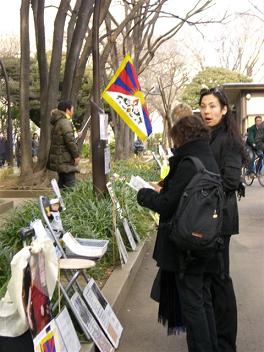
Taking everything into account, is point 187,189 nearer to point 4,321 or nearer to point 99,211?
point 4,321

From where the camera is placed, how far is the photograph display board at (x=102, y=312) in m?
4.04

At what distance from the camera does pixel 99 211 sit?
6859mm

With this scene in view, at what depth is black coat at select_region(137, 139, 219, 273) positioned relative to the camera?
3.32 metres

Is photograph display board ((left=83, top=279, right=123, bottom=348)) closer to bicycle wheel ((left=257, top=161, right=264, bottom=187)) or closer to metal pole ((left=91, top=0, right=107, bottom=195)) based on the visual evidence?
metal pole ((left=91, top=0, right=107, bottom=195))

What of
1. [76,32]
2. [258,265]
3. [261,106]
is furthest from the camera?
[261,106]

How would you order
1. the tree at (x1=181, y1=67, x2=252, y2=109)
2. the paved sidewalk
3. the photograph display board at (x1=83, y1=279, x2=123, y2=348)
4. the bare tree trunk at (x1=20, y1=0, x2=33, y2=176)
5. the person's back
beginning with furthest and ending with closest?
the tree at (x1=181, y1=67, x2=252, y2=109)
the person's back
the bare tree trunk at (x1=20, y1=0, x2=33, y2=176)
the paved sidewalk
the photograph display board at (x1=83, y1=279, x2=123, y2=348)

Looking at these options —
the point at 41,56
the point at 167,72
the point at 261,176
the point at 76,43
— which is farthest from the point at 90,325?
the point at 167,72

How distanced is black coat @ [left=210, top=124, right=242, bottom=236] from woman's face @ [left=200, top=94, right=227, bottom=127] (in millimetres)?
95

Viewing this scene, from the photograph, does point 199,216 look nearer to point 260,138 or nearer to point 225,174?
point 225,174

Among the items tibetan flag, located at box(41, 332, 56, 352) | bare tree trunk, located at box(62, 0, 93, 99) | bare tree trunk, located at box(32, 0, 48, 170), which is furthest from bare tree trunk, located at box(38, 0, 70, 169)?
tibetan flag, located at box(41, 332, 56, 352)

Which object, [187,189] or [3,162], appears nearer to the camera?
[187,189]

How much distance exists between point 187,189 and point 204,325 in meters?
0.88

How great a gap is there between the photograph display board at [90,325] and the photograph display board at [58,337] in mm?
292

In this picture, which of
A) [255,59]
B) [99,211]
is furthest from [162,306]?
[255,59]
